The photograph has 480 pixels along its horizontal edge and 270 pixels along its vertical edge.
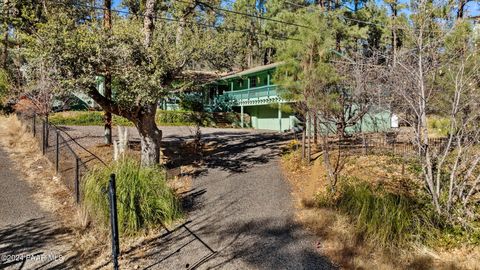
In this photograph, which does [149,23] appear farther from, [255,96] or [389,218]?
[255,96]

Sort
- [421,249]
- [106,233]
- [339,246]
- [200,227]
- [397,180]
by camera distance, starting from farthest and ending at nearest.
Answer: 1. [397,180]
2. [200,227]
3. [106,233]
4. [339,246]
5. [421,249]

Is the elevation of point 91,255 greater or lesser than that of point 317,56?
lesser

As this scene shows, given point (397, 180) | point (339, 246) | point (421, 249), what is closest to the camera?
point (421, 249)

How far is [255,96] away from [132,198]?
784 inches

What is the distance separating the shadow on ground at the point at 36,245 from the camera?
5.52 metres

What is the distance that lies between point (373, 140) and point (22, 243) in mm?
11101

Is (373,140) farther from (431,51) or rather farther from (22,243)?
(22,243)

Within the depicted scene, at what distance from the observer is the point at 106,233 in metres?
6.36

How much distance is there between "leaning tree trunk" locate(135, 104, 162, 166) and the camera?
9523 millimetres

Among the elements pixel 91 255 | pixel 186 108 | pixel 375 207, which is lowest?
pixel 91 255

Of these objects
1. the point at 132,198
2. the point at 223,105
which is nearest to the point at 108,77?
the point at 132,198

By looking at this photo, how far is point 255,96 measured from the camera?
25.7 m

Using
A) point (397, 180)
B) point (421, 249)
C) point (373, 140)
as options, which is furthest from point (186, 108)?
point (421, 249)

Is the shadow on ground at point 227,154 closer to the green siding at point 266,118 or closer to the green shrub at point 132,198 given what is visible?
the green shrub at point 132,198
